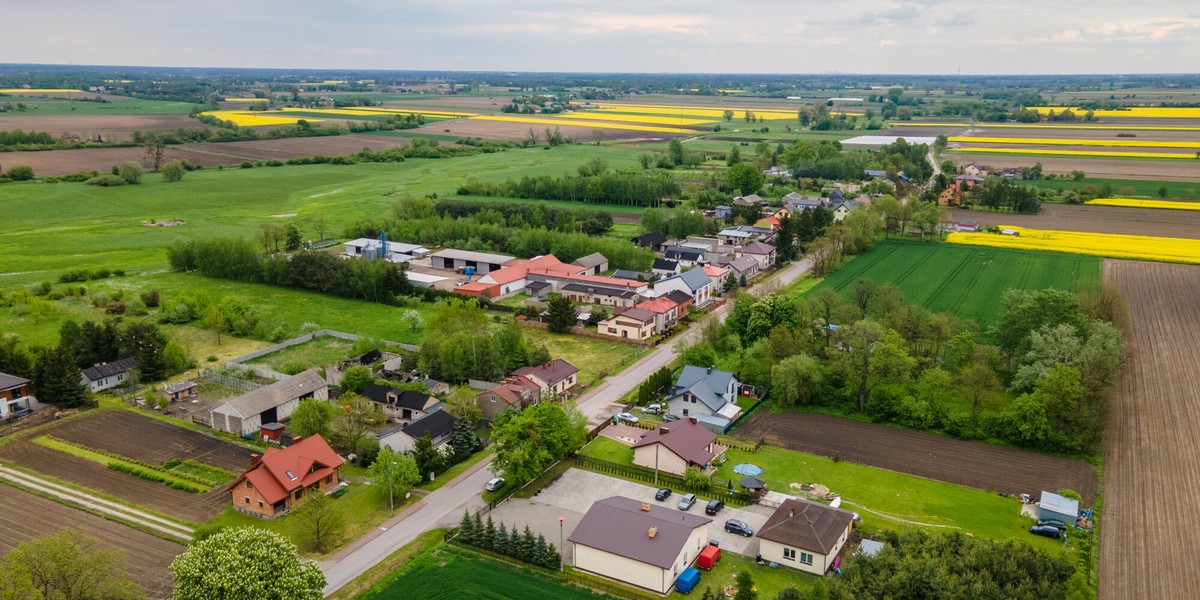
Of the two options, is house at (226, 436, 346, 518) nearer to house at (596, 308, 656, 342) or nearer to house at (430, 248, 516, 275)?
house at (596, 308, 656, 342)

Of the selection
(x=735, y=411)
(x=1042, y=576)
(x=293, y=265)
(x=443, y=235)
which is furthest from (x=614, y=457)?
(x=443, y=235)

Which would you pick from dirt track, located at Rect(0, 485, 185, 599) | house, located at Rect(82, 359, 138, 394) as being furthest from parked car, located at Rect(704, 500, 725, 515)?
house, located at Rect(82, 359, 138, 394)

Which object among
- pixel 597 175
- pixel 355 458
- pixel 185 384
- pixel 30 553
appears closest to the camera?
pixel 30 553

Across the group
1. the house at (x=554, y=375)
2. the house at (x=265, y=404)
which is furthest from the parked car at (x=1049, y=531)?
the house at (x=265, y=404)

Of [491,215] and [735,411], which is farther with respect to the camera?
[491,215]

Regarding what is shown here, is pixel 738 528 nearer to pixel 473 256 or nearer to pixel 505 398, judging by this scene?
pixel 505 398

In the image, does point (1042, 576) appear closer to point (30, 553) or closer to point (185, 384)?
point (30, 553)
